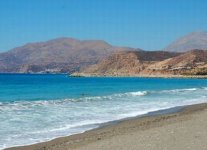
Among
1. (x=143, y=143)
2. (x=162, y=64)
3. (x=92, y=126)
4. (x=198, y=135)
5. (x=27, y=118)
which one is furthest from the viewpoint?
(x=162, y=64)

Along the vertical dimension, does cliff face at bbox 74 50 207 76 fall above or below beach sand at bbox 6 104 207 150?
above

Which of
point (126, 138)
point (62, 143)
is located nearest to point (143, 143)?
point (126, 138)

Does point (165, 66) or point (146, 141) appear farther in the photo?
point (165, 66)

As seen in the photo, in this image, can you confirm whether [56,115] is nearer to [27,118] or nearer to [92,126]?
[27,118]

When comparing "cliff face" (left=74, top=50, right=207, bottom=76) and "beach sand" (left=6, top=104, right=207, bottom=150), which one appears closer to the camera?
"beach sand" (left=6, top=104, right=207, bottom=150)

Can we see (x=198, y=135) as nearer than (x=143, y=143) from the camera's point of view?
No

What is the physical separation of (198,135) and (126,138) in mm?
2046

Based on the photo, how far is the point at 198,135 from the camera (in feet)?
39.6

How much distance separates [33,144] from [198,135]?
4891 millimetres

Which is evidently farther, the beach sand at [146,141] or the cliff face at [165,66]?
the cliff face at [165,66]

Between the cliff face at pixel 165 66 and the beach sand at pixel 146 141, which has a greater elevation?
the cliff face at pixel 165 66

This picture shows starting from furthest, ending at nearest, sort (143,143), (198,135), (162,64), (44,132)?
(162,64) → (44,132) → (198,135) → (143,143)

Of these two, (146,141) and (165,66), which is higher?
(165,66)

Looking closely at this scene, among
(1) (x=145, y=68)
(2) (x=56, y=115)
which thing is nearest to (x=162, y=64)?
(1) (x=145, y=68)
